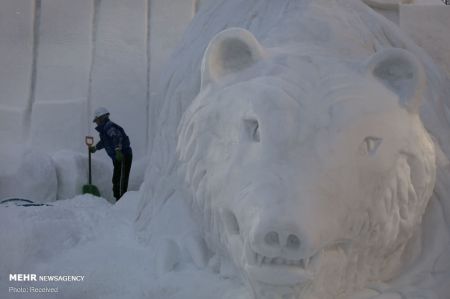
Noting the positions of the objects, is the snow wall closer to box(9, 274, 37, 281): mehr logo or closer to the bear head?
box(9, 274, 37, 281): mehr logo

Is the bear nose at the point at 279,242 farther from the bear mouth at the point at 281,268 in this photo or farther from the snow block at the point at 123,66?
the snow block at the point at 123,66

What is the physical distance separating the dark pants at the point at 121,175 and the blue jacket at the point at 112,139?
2.0 inches

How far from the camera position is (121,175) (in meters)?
5.12

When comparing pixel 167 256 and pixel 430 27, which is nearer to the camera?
pixel 167 256

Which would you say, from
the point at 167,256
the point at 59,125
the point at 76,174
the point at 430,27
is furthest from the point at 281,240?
the point at 59,125

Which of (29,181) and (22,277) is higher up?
(29,181)

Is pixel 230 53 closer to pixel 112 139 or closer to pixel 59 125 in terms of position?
pixel 112 139

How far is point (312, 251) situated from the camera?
1780mm

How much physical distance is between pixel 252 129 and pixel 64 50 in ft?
13.6

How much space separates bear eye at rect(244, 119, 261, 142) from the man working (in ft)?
10.4

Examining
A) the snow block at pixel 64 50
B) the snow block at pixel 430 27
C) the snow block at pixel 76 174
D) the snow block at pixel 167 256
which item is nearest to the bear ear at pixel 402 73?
the snow block at pixel 167 256

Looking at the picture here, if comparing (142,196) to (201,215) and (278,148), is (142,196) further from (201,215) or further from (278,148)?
(278,148)

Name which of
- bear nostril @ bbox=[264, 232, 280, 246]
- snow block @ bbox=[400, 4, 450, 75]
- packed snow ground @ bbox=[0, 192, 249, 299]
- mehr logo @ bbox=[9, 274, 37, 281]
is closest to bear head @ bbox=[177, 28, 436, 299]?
bear nostril @ bbox=[264, 232, 280, 246]

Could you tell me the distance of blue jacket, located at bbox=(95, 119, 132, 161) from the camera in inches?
200
